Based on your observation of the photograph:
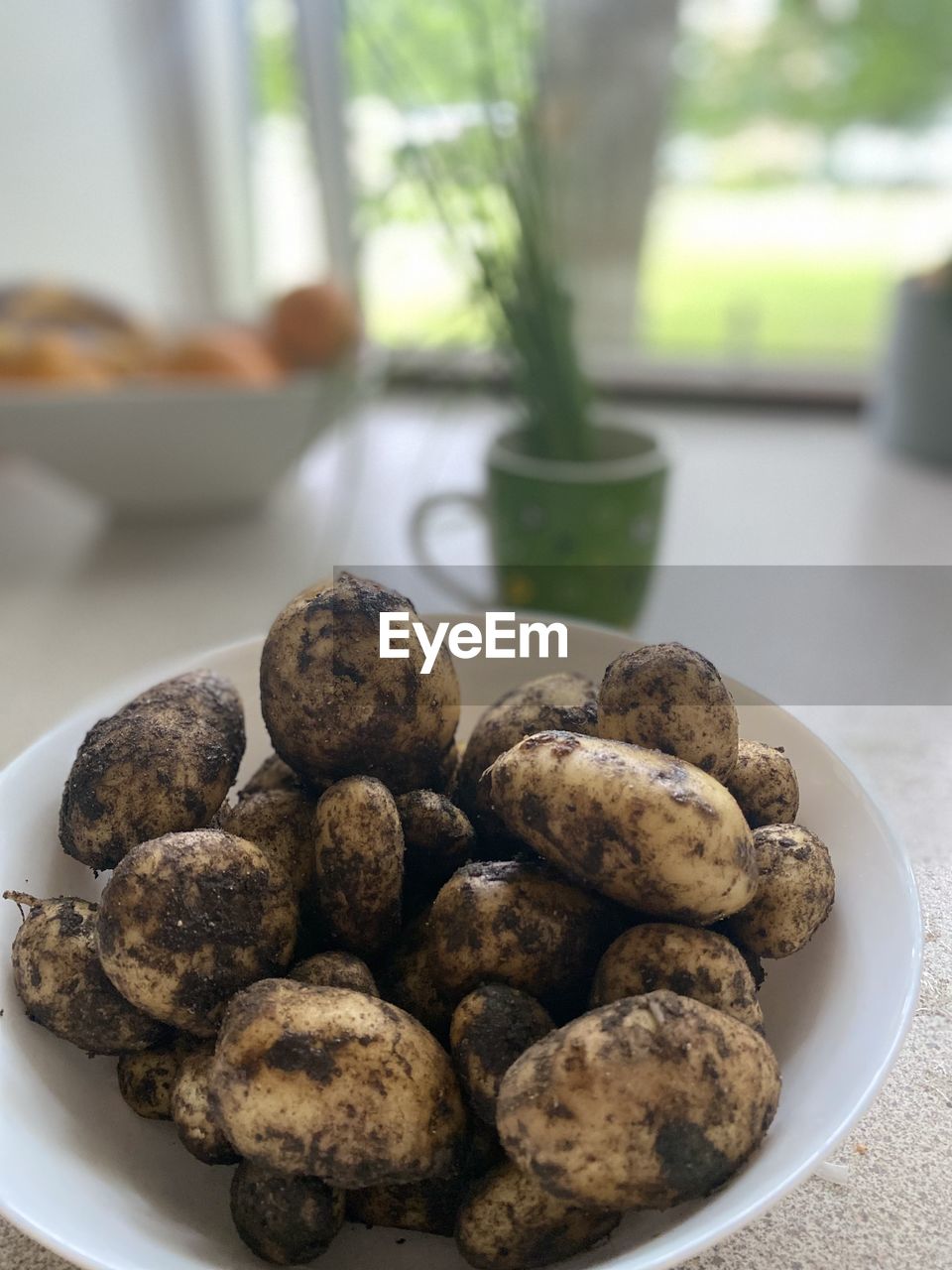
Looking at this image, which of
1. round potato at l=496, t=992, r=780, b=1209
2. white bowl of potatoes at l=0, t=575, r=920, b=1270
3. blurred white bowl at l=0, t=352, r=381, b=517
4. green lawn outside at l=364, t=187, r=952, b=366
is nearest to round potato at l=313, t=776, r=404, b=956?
white bowl of potatoes at l=0, t=575, r=920, b=1270

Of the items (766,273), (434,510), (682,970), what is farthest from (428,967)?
(766,273)

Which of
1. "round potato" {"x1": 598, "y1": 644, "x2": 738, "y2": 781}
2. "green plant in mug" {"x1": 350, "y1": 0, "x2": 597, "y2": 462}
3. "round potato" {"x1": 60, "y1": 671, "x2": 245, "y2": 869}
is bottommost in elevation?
"round potato" {"x1": 60, "y1": 671, "x2": 245, "y2": 869}

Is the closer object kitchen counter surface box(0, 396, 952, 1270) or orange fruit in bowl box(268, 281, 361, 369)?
kitchen counter surface box(0, 396, 952, 1270)

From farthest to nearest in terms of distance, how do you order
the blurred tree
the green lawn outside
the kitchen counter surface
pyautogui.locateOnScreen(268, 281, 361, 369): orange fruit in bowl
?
the green lawn outside, the blurred tree, pyautogui.locateOnScreen(268, 281, 361, 369): orange fruit in bowl, the kitchen counter surface

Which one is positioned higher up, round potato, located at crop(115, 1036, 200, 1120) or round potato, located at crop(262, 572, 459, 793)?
round potato, located at crop(262, 572, 459, 793)

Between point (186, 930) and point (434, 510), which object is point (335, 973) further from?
point (434, 510)

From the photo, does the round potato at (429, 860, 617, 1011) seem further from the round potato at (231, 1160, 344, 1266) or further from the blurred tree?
the blurred tree

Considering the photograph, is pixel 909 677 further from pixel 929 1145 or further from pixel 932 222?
pixel 932 222

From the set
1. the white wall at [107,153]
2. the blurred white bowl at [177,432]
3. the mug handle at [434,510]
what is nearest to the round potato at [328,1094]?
the mug handle at [434,510]
